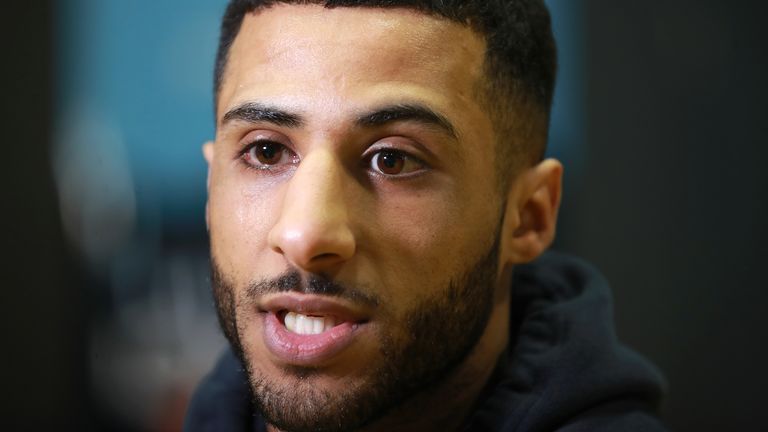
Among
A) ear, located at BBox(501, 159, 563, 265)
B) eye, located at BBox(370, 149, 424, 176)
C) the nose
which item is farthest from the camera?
ear, located at BBox(501, 159, 563, 265)

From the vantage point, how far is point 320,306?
1294 millimetres

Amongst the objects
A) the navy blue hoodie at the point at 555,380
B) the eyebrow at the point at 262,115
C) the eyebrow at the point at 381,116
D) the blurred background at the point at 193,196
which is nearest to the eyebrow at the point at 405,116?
the eyebrow at the point at 381,116

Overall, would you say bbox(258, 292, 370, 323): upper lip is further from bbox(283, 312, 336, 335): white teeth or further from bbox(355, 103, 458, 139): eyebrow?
bbox(355, 103, 458, 139): eyebrow

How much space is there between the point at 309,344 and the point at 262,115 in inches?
15.2

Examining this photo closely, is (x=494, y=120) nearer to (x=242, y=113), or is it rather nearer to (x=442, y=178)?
(x=442, y=178)

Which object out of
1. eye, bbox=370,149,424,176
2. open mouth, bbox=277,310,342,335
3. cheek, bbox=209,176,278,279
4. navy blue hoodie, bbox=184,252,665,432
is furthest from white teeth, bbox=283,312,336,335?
navy blue hoodie, bbox=184,252,665,432

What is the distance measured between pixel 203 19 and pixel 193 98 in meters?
A: 0.23

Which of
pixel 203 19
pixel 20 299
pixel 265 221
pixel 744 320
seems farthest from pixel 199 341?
pixel 744 320

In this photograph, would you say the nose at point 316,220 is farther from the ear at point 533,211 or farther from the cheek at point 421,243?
the ear at point 533,211

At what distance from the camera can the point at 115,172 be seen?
248 centimetres

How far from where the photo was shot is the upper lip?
1.29 m

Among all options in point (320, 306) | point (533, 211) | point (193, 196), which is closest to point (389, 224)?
point (320, 306)

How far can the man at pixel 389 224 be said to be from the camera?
132cm

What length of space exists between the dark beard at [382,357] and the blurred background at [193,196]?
0.88 meters
